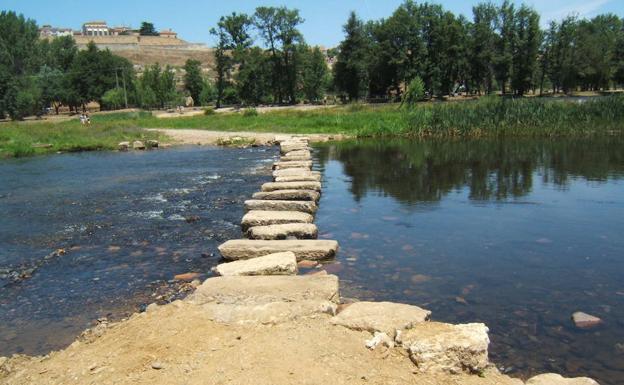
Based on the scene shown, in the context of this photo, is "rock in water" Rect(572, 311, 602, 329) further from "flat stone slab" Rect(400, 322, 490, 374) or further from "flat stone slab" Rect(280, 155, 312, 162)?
"flat stone slab" Rect(280, 155, 312, 162)

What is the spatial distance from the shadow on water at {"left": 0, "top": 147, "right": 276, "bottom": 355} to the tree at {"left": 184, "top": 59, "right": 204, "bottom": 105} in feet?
202

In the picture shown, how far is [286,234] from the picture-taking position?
7.09m

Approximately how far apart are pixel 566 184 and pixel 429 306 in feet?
26.4

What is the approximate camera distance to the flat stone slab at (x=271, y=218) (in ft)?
25.1

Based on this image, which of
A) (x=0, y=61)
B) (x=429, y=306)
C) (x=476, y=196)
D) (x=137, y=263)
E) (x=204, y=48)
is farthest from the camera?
(x=204, y=48)

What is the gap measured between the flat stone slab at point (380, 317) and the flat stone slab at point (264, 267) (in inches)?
50.7

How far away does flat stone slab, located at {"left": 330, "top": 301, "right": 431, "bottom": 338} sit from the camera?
3984 millimetres

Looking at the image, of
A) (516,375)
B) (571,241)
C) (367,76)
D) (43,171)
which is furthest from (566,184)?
(367,76)

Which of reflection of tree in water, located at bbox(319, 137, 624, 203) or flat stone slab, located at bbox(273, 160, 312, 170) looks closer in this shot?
reflection of tree in water, located at bbox(319, 137, 624, 203)

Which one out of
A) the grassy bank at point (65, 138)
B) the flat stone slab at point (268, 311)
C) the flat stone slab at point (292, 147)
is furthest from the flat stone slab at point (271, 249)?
the grassy bank at point (65, 138)

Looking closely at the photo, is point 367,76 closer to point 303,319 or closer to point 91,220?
point 91,220

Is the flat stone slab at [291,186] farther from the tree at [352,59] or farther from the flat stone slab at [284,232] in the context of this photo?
the tree at [352,59]

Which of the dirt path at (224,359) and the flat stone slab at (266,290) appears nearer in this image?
the dirt path at (224,359)

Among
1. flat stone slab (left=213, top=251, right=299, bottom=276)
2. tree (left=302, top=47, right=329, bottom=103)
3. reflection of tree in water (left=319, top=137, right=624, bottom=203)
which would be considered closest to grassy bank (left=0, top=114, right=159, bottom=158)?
reflection of tree in water (left=319, top=137, right=624, bottom=203)
